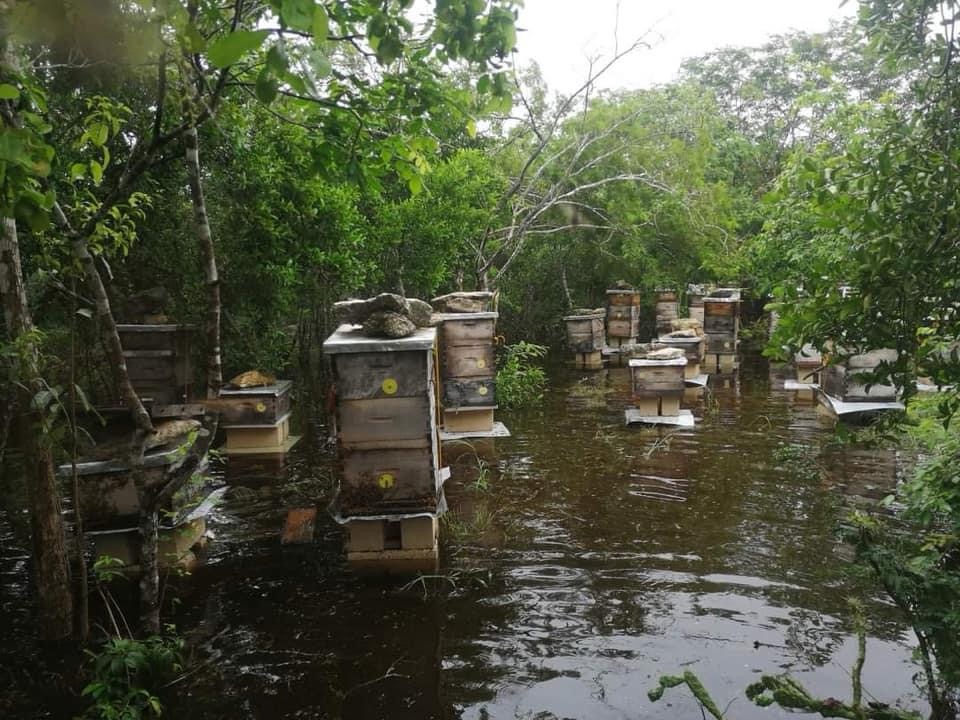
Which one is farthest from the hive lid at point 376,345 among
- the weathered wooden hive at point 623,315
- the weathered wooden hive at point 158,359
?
the weathered wooden hive at point 623,315

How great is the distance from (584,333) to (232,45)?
14.9 meters

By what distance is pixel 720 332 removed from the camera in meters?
14.7

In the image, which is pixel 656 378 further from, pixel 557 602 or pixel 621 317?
pixel 621 317

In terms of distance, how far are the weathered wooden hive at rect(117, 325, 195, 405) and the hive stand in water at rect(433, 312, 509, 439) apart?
2792 mm

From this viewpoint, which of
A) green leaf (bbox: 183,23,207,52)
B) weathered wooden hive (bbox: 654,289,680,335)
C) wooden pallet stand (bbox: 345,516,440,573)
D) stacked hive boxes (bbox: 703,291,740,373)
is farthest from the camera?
weathered wooden hive (bbox: 654,289,680,335)

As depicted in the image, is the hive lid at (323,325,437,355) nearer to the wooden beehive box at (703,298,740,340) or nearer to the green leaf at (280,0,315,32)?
the green leaf at (280,0,315,32)

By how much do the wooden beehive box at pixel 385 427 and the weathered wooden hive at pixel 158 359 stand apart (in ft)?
13.0

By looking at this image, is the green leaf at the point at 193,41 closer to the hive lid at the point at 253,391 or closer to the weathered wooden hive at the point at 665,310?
the hive lid at the point at 253,391

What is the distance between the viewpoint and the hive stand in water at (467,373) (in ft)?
28.2

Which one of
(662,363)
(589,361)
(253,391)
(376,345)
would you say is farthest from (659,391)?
(589,361)

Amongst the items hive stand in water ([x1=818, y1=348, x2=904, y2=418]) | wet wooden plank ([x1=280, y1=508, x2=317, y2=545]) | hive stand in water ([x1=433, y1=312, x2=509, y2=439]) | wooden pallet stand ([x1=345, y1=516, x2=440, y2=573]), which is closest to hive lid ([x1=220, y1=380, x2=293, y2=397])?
hive stand in water ([x1=433, y1=312, x2=509, y2=439])

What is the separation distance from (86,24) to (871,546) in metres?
3.81

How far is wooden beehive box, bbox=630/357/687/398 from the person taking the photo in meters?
9.60

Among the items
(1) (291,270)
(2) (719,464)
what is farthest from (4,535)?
(2) (719,464)
